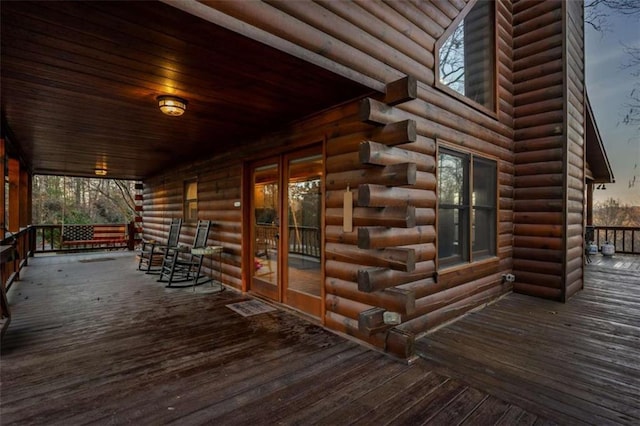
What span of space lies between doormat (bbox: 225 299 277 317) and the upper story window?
3.24 meters

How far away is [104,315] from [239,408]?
102 inches

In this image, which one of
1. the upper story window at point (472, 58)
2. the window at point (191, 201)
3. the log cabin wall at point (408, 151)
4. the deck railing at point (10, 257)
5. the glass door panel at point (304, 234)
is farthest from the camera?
the window at point (191, 201)

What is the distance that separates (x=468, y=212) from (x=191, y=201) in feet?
16.8

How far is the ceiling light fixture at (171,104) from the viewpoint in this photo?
2.87 meters

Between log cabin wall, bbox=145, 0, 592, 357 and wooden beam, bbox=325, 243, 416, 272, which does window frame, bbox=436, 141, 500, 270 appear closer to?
log cabin wall, bbox=145, 0, 592, 357

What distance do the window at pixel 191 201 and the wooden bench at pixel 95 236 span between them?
4.84 m

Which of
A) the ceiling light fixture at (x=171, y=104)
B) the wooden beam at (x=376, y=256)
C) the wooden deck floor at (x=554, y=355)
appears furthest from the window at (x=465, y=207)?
the ceiling light fixture at (x=171, y=104)

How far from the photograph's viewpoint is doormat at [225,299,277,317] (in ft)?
12.1

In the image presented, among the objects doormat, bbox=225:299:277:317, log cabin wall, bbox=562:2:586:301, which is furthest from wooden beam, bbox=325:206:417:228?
log cabin wall, bbox=562:2:586:301

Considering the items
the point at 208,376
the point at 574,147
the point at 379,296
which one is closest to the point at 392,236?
the point at 379,296

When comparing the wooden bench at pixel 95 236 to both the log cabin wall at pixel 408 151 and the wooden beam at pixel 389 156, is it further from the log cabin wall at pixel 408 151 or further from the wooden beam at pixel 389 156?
the wooden beam at pixel 389 156

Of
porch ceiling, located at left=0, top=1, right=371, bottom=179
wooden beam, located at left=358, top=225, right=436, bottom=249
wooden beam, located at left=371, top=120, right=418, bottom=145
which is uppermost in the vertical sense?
porch ceiling, located at left=0, top=1, right=371, bottom=179

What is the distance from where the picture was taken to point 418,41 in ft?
10.2

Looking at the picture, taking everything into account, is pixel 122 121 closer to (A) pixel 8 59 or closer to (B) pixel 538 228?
(A) pixel 8 59
